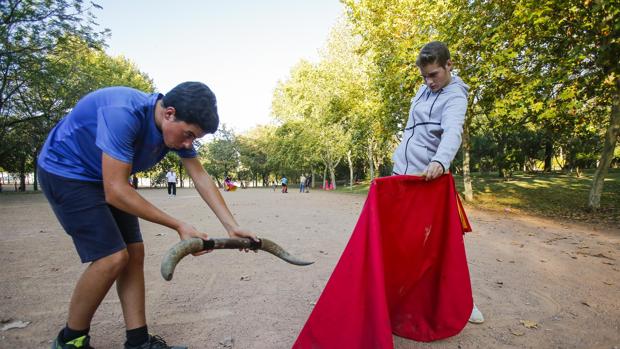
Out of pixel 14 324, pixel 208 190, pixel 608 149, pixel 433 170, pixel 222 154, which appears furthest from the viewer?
pixel 222 154

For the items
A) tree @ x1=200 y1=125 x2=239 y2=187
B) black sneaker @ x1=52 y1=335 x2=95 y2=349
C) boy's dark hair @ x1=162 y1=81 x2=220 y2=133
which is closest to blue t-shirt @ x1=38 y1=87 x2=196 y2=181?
boy's dark hair @ x1=162 y1=81 x2=220 y2=133

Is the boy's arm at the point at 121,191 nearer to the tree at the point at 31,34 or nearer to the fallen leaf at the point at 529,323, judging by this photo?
the fallen leaf at the point at 529,323

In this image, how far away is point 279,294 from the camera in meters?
3.81

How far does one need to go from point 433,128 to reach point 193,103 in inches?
73.5

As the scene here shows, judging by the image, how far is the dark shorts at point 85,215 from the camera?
2.09 m

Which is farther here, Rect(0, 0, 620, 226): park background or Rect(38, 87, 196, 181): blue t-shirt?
Rect(0, 0, 620, 226): park background

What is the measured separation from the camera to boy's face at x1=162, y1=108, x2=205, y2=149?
2.01 m

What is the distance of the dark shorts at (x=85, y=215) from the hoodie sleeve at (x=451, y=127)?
218 cm

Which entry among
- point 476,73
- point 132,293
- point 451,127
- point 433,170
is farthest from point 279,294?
point 476,73

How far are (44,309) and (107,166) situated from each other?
2.39 m

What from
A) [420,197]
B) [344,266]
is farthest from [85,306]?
[420,197]

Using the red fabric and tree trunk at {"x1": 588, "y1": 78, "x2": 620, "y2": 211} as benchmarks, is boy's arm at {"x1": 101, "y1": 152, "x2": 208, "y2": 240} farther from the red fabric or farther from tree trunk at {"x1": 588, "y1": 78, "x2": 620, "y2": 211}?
tree trunk at {"x1": 588, "y1": 78, "x2": 620, "y2": 211}

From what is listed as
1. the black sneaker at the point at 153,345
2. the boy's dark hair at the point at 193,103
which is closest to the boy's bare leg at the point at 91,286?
the black sneaker at the point at 153,345

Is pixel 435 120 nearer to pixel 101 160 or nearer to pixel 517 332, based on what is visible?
pixel 517 332
